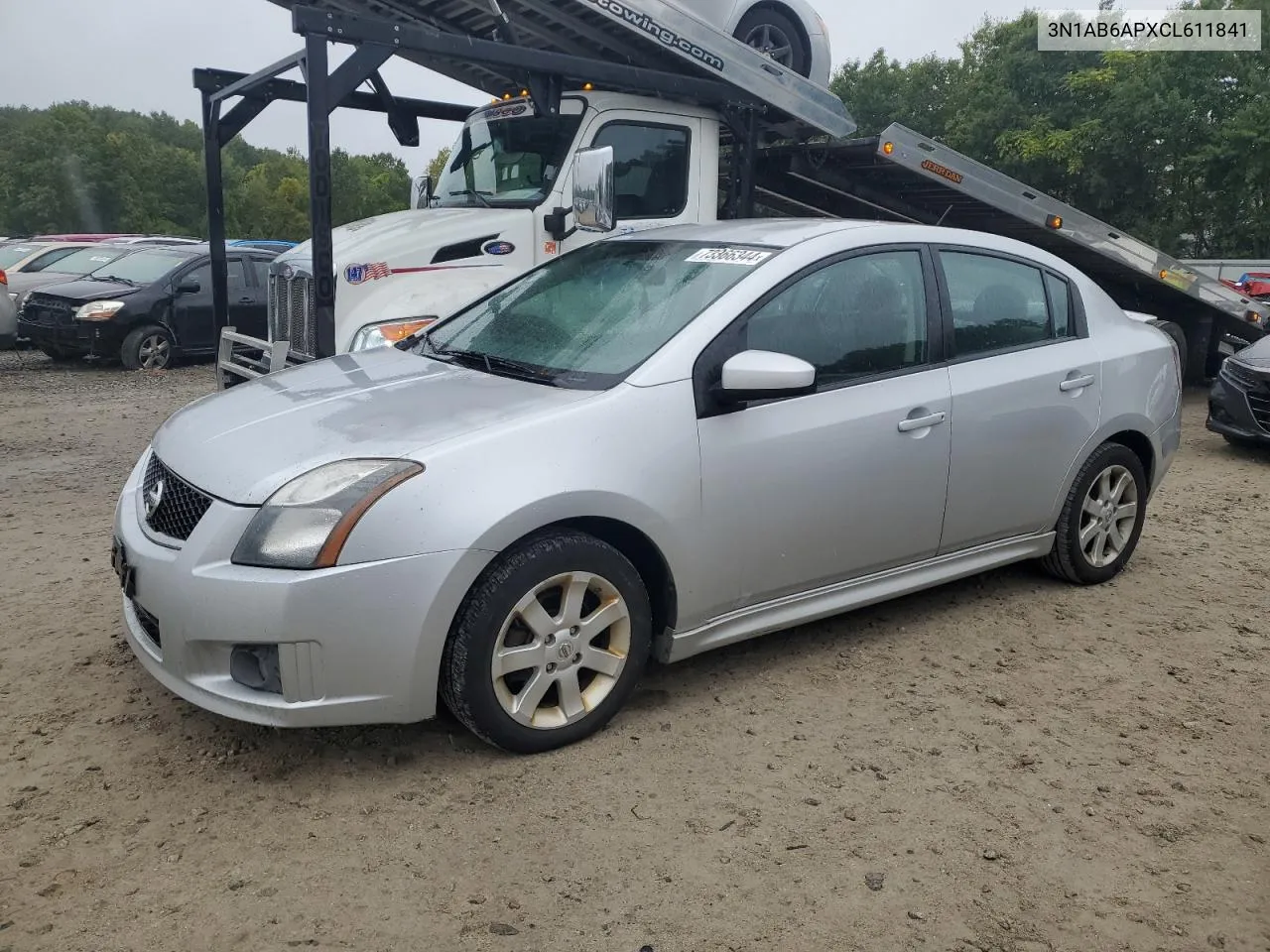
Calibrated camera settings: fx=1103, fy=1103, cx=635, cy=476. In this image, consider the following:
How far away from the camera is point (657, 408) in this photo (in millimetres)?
3488

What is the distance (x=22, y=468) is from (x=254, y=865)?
18.8 feet

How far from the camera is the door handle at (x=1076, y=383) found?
4.64 metres

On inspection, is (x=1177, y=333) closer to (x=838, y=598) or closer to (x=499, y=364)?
(x=838, y=598)

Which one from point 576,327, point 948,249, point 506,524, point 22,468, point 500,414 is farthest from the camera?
point 22,468

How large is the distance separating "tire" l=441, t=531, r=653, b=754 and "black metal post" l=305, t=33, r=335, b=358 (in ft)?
10.8

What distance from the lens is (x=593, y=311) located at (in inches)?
160

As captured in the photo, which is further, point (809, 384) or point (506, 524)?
Result: point (809, 384)

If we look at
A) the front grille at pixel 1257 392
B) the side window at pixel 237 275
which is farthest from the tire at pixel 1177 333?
the side window at pixel 237 275

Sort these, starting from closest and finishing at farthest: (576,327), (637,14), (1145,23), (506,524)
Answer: (506,524) → (576,327) → (637,14) → (1145,23)

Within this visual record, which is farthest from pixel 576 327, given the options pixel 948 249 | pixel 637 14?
pixel 637 14

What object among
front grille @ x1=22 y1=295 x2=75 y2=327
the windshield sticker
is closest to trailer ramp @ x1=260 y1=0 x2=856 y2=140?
the windshield sticker

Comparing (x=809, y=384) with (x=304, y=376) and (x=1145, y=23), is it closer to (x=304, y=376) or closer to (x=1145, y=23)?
(x=304, y=376)

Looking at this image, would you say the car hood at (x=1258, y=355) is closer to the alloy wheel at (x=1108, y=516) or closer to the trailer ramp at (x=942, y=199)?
the trailer ramp at (x=942, y=199)

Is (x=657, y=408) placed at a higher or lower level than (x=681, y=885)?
higher
